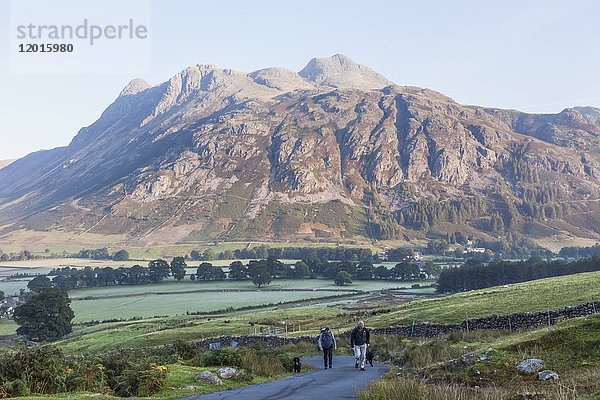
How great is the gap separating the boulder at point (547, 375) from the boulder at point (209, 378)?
13.1 metres

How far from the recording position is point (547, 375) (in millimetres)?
19359

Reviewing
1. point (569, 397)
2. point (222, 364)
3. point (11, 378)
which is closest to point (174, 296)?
point (222, 364)

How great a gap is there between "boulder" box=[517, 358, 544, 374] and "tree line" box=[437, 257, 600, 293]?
402 ft

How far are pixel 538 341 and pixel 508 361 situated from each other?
3.79 meters

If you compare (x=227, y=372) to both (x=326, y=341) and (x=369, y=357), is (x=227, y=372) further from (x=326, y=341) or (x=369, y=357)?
(x=369, y=357)

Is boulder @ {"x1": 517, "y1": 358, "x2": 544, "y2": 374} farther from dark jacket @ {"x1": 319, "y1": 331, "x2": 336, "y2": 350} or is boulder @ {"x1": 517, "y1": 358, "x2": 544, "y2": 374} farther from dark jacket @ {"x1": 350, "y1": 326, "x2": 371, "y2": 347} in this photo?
dark jacket @ {"x1": 319, "y1": 331, "x2": 336, "y2": 350}

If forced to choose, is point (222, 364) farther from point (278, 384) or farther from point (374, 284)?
point (374, 284)

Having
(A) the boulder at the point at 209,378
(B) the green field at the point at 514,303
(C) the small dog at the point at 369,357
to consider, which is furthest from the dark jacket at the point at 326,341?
(B) the green field at the point at 514,303

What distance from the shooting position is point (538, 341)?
25.8 metres

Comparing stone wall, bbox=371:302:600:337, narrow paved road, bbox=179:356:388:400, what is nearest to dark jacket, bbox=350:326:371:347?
narrow paved road, bbox=179:356:388:400

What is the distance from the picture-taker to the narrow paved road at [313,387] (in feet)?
67.9

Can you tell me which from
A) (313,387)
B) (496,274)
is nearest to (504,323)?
(313,387)

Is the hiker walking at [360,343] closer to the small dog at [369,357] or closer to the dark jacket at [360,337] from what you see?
the dark jacket at [360,337]

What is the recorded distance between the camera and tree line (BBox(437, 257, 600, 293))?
141 meters
